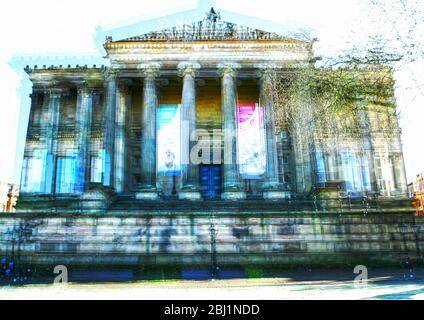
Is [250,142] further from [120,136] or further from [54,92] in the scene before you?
[54,92]

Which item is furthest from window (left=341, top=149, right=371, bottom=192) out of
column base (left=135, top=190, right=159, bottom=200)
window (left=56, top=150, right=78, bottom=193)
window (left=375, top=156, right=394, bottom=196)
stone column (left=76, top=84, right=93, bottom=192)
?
window (left=56, top=150, right=78, bottom=193)

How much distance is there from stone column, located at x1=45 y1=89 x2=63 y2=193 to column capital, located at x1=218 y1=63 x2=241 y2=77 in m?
11.9

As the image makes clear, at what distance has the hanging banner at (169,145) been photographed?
862 inches

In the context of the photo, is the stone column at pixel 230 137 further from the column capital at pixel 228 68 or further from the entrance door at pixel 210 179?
the entrance door at pixel 210 179

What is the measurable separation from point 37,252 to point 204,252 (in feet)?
22.4

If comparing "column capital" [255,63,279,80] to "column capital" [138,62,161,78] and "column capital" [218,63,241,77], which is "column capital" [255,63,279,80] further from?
"column capital" [138,62,161,78]

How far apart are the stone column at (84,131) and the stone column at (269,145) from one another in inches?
473

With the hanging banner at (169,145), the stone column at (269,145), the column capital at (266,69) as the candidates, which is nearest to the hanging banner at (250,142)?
the stone column at (269,145)

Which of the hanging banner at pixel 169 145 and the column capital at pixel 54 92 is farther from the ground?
the column capital at pixel 54 92

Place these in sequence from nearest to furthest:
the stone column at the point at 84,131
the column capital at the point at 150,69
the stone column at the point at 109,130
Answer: the stone column at the point at 109,130, the column capital at the point at 150,69, the stone column at the point at 84,131

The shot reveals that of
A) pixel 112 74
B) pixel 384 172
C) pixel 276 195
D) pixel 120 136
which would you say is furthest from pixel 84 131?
pixel 384 172

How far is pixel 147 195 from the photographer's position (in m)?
19.2

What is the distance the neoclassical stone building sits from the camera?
13.8 m
